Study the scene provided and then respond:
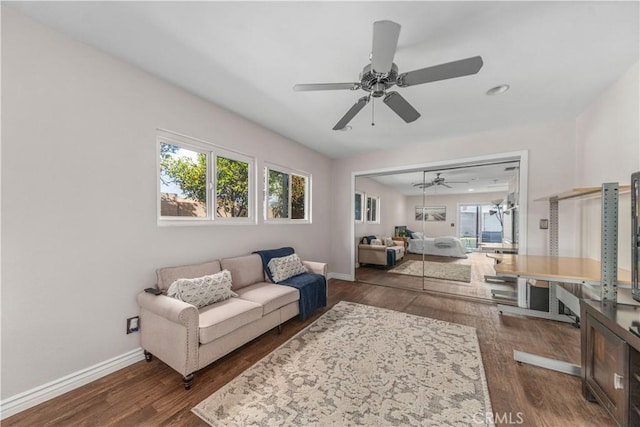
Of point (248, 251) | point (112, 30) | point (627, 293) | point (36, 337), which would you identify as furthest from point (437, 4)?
point (36, 337)

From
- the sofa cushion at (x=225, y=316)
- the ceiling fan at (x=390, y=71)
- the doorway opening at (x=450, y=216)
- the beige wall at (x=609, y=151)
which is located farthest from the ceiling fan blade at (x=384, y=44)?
the doorway opening at (x=450, y=216)

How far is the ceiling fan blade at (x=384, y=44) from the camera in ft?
4.07

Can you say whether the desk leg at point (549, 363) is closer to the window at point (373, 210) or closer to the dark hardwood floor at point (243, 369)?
the dark hardwood floor at point (243, 369)

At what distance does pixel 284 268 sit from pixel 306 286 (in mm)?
414

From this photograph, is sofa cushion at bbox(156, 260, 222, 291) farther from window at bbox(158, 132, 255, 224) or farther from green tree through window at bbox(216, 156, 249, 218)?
green tree through window at bbox(216, 156, 249, 218)

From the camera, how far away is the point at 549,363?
1971mm

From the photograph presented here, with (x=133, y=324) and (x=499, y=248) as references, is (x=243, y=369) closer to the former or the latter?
(x=133, y=324)

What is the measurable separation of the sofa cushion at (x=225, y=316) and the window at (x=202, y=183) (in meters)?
1.04

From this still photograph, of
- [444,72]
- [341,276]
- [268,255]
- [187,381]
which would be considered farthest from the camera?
[341,276]

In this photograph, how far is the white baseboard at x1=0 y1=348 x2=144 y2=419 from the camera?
5.04ft

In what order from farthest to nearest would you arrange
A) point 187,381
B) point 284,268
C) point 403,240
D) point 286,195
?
1. point 403,240
2. point 286,195
3. point 284,268
4. point 187,381

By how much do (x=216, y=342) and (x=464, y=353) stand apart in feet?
7.49

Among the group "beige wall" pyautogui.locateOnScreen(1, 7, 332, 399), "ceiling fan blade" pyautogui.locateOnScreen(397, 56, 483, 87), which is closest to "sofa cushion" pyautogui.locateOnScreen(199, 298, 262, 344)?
"beige wall" pyautogui.locateOnScreen(1, 7, 332, 399)

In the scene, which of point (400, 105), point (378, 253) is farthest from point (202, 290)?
point (378, 253)
